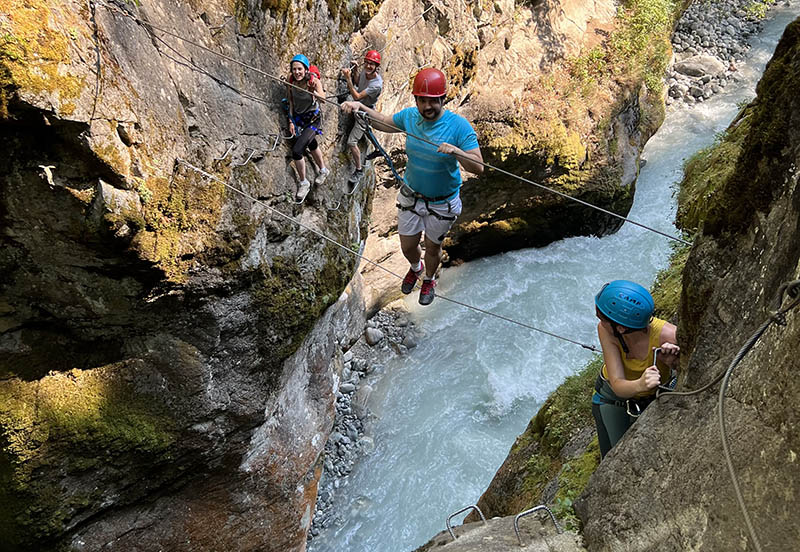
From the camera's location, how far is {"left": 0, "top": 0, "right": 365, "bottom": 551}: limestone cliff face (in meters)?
3.64

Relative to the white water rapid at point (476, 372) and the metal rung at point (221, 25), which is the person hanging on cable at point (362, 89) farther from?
the white water rapid at point (476, 372)

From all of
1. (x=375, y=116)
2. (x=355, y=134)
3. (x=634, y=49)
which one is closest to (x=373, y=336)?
(x=355, y=134)

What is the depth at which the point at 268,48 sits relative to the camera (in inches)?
203

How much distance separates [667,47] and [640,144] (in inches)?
103

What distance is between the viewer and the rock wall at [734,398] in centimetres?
176

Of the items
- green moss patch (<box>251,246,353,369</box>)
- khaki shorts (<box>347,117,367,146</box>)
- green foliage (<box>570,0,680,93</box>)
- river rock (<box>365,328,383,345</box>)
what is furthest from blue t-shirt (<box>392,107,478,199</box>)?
green foliage (<box>570,0,680,93</box>)

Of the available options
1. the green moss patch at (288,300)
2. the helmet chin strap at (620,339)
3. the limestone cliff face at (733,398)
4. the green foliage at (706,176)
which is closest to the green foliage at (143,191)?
the green moss patch at (288,300)

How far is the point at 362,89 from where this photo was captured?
624 cm

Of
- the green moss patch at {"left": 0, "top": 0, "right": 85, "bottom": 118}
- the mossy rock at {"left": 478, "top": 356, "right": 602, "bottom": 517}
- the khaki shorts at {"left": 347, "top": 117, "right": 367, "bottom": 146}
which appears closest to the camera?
the green moss patch at {"left": 0, "top": 0, "right": 85, "bottom": 118}

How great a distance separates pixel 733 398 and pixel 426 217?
2.91 metres

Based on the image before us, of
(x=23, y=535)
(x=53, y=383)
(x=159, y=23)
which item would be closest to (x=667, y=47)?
(x=159, y=23)

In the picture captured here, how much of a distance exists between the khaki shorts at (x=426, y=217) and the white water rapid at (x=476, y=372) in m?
4.63

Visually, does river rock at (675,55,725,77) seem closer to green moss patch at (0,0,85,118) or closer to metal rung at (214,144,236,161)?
metal rung at (214,144,236,161)

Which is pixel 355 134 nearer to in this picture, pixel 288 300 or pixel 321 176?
pixel 321 176
